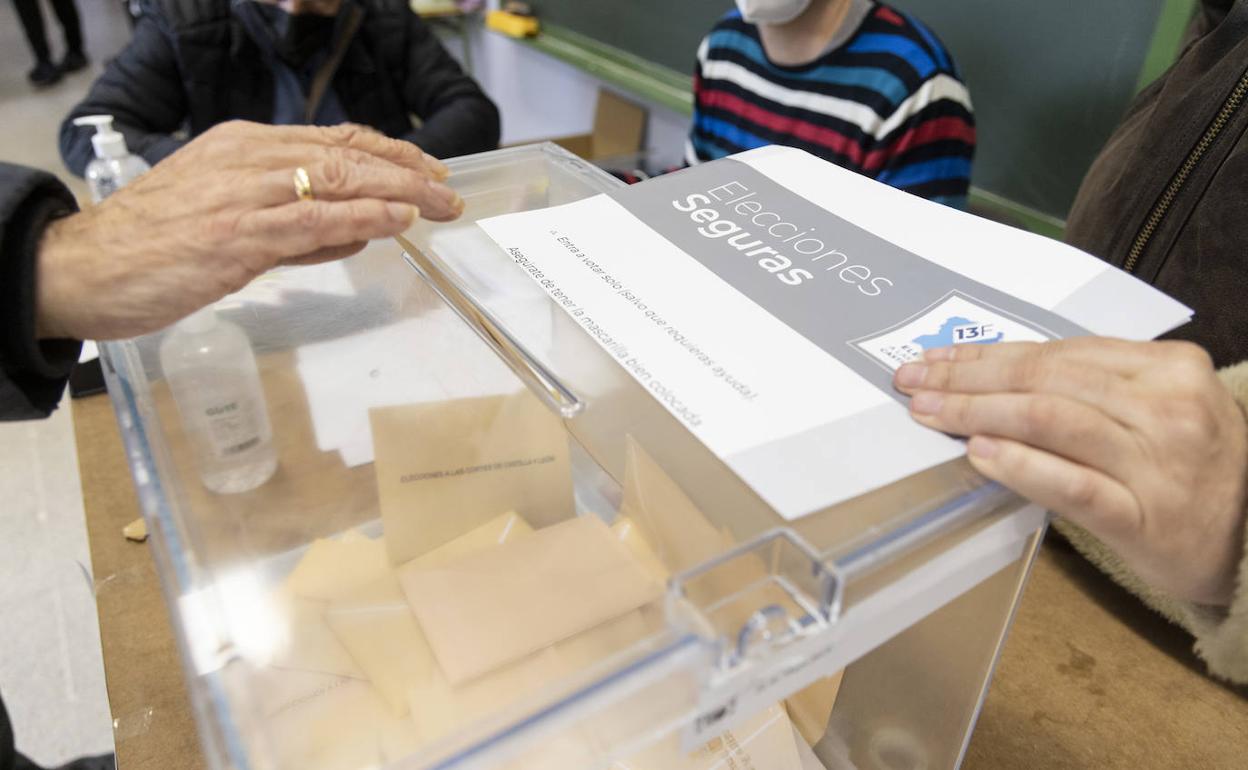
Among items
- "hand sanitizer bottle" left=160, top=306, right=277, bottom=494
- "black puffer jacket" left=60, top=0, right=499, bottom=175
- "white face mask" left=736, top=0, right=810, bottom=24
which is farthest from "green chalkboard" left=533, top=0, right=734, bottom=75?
"hand sanitizer bottle" left=160, top=306, right=277, bottom=494

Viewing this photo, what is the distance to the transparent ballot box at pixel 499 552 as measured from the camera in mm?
322

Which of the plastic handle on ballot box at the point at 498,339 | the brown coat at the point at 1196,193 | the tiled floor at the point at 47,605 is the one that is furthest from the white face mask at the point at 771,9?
the tiled floor at the point at 47,605

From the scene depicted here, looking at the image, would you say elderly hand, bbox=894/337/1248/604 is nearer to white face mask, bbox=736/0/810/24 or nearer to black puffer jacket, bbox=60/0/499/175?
white face mask, bbox=736/0/810/24

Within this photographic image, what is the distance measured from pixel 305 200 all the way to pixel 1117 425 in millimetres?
475

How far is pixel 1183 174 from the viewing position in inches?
27.0

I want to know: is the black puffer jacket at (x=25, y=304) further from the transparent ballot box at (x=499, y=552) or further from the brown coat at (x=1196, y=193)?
the brown coat at (x=1196, y=193)

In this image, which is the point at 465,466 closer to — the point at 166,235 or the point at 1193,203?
the point at 166,235

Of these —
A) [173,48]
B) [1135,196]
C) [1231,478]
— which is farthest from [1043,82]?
[173,48]

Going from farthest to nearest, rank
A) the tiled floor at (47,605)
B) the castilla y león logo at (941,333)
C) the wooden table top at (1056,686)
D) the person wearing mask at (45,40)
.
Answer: the person wearing mask at (45,40), the tiled floor at (47,605), the wooden table top at (1056,686), the castilla y león logo at (941,333)

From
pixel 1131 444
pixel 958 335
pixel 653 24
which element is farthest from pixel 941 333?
pixel 653 24

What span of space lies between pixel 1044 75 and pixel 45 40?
4.94 metres

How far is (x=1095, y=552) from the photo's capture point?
65cm

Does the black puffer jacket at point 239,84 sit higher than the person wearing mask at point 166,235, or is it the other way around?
the person wearing mask at point 166,235

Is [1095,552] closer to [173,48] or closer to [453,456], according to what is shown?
[453,456]
